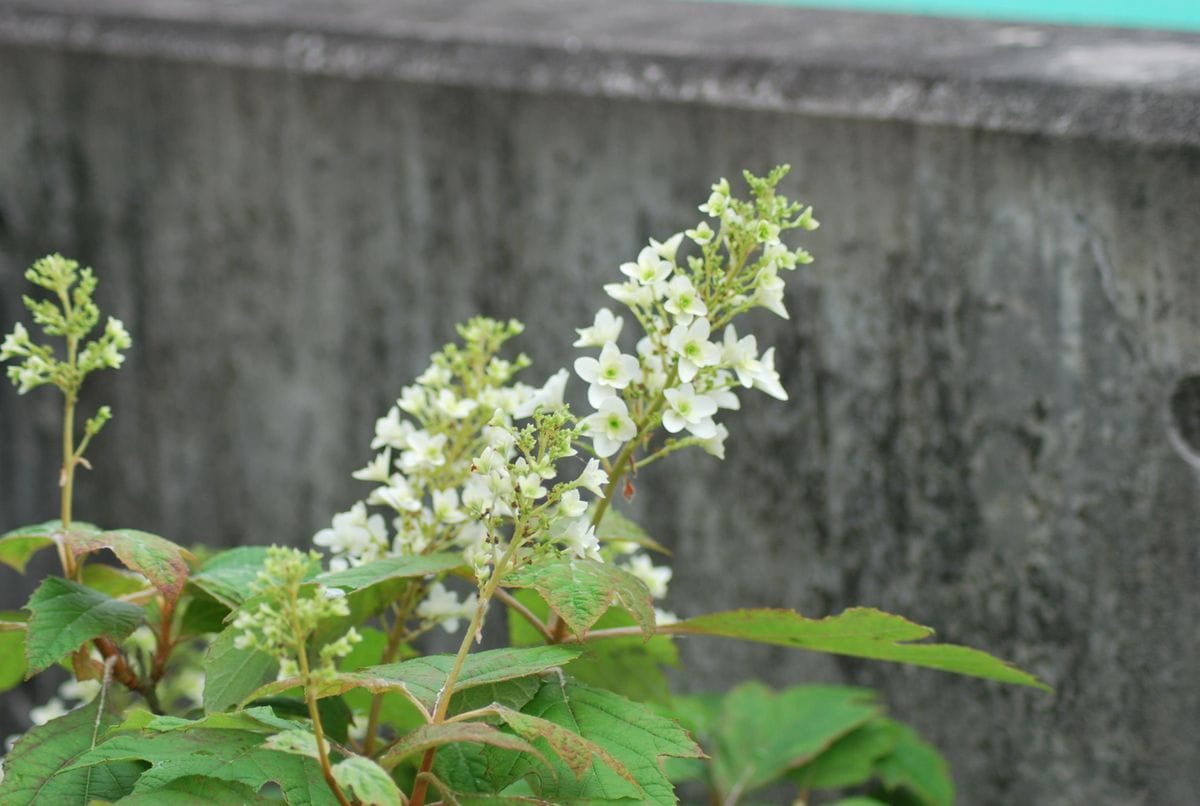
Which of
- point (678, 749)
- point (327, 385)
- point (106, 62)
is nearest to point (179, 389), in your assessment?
point (327, 385)

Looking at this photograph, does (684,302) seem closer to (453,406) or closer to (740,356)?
(740,356)

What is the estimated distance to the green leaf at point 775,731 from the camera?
197 centimetres

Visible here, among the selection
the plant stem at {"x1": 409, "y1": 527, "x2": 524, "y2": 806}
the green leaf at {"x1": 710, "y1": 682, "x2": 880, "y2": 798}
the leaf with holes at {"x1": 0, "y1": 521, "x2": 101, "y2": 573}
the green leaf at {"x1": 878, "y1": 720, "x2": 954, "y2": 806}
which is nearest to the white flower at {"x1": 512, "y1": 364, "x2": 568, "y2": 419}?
the plant stem at {"x1": 409, "y1": 527, "x2": 524, "y2": 806}

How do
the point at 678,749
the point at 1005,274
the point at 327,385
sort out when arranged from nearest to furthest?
the point at 678,749
the point at 1005,274
the point at 327,385

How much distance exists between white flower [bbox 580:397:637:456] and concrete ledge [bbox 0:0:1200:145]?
45.0 inches

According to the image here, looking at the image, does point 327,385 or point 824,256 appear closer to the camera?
point 824,256

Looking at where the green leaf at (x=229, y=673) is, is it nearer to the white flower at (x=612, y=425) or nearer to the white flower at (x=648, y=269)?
the white flower at (x=612, y=425)

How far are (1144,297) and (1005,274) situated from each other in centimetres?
22

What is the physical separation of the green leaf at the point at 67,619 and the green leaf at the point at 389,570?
200mm

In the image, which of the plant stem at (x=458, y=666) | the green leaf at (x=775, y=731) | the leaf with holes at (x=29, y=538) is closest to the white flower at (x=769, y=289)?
the plant stem at (x=458, y=666)

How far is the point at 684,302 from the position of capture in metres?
1.19

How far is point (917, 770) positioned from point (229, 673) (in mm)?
1227

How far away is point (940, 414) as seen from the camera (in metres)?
2.22

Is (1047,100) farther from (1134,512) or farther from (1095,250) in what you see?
(1134,512)
